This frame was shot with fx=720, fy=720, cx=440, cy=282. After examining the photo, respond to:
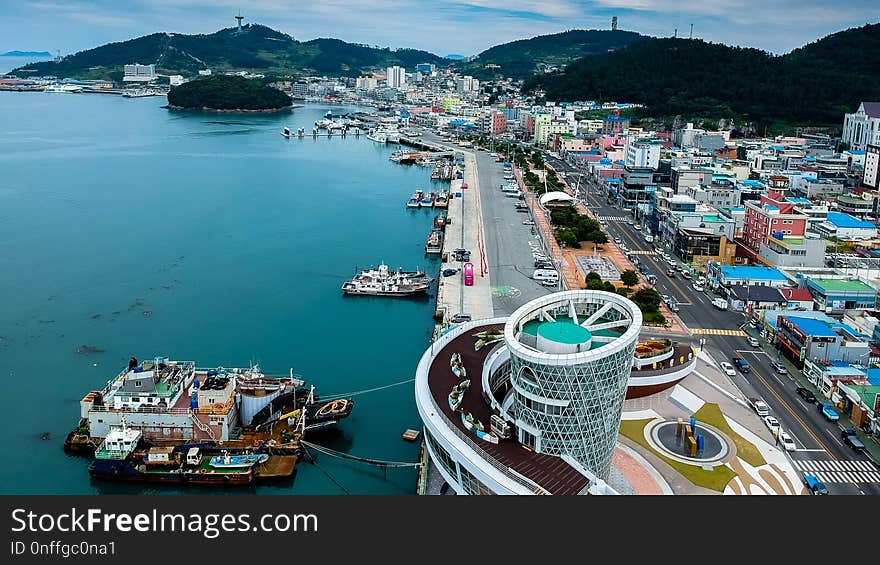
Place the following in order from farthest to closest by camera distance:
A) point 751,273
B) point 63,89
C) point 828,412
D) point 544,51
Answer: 1. point 544,51
2. point 63,89
3. point 751,273
4. point 828,412

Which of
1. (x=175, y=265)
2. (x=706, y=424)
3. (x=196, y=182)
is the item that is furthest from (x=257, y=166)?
(x=706, y=424)

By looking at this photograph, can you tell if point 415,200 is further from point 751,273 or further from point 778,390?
point 778,390

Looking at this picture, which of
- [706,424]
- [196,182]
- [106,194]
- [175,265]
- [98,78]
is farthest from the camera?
[98,78]

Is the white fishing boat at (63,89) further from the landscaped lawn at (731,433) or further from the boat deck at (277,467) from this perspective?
the landscaped lawn at (731,433)

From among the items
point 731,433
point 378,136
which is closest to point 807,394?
point 731,433

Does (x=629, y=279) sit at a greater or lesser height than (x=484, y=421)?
greater

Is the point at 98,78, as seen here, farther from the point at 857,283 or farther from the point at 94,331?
the point at 857,283
